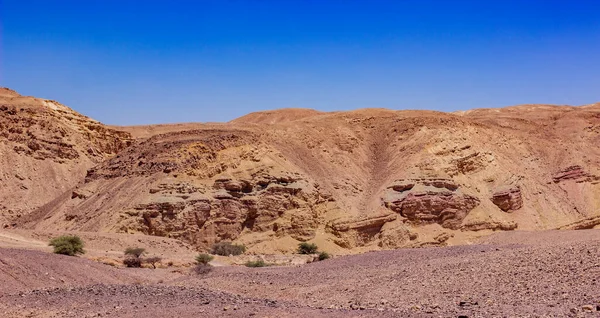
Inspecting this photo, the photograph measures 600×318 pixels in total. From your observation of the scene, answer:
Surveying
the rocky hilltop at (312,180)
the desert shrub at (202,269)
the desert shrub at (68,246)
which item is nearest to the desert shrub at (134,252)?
the desert shrub at (68,246)

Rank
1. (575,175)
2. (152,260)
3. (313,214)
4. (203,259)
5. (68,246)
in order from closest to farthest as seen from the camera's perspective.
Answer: (68,246), (152,260), (203,259), (313,214), (575,175)

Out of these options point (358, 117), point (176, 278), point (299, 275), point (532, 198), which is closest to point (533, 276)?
point (299, 275)

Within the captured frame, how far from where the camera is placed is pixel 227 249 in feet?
112

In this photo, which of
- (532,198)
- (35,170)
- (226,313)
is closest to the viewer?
(226,313)

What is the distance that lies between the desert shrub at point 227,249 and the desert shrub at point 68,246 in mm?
7371

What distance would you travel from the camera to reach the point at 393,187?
41.6 metres

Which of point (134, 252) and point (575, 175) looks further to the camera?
point (575, 175)

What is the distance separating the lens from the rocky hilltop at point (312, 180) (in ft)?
123

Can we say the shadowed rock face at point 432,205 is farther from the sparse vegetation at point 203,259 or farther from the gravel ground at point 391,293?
the gravel ground at point 391,293

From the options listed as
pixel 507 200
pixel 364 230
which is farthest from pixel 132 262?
pixel 507 200

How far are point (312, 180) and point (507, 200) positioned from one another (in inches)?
459

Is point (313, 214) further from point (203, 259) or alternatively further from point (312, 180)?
point (203, 259)

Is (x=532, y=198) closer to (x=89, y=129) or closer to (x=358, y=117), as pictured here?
(x=358, y=117)

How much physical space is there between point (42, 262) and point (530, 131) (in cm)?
4341
